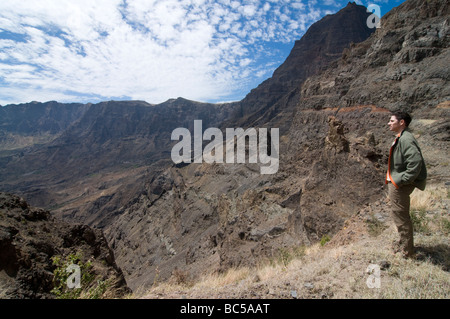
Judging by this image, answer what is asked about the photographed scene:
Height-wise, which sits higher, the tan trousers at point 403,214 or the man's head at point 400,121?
the man's head at point 400,121

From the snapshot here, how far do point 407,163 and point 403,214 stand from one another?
759 millimetres

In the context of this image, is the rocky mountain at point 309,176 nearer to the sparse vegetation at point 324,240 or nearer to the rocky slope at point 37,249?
the sparse vegetation at point 324,240

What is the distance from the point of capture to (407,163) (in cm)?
339

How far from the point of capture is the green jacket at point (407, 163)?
127 inches

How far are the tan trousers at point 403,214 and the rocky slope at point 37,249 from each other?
4863mm

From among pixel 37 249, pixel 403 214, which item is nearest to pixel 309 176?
pixel 403 214

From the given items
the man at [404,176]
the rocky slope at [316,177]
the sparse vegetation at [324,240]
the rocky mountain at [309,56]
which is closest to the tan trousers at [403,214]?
the man at [404,176]

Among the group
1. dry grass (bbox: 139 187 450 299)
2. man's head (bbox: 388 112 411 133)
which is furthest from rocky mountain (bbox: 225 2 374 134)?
man's head (bbox: 388 112 411 133)

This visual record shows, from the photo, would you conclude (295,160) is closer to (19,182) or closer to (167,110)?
(19,182)

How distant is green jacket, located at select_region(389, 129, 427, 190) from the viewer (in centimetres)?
322

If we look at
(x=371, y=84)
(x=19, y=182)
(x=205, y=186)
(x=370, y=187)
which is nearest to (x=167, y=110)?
(x=19, y=182)

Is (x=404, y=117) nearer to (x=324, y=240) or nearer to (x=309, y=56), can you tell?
(x=324, y=240)

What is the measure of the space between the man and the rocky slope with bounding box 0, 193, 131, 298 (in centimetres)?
488

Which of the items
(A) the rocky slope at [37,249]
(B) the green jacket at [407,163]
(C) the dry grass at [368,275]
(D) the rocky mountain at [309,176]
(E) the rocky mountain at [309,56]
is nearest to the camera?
(C) the dry grass at [368,275]
